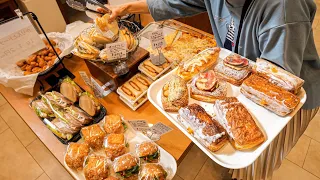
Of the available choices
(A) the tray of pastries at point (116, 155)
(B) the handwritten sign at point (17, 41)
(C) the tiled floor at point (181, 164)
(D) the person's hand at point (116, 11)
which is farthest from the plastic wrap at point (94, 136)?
(C) the tiled floor at point (181, 164)

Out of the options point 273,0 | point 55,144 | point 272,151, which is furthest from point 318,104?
point 55,144

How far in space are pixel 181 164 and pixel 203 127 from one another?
1.16 metres

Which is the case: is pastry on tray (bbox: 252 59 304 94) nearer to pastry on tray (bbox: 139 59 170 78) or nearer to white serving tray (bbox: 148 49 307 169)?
white serving tray (bbox: 148 49 307 169)

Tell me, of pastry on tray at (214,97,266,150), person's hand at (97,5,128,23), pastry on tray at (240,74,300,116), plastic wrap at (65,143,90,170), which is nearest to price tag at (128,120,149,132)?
plastic wrap at (65,143,90,170)

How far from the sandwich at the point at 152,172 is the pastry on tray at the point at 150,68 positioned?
21.4 inches

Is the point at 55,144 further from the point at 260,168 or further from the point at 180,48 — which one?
the point at 260,168

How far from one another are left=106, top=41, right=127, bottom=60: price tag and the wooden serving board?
4.1 inches

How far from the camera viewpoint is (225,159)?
2.53 feet

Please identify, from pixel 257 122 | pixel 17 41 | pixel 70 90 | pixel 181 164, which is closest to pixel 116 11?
pixel 70 90

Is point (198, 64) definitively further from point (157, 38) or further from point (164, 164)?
point (164, 164)

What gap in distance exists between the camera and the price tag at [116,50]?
1132mm

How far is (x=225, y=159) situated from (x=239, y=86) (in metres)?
0.37

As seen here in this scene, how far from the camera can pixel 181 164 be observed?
187 centimetres

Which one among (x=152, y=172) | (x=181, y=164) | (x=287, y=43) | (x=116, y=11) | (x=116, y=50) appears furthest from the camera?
(x=181, y=164)
